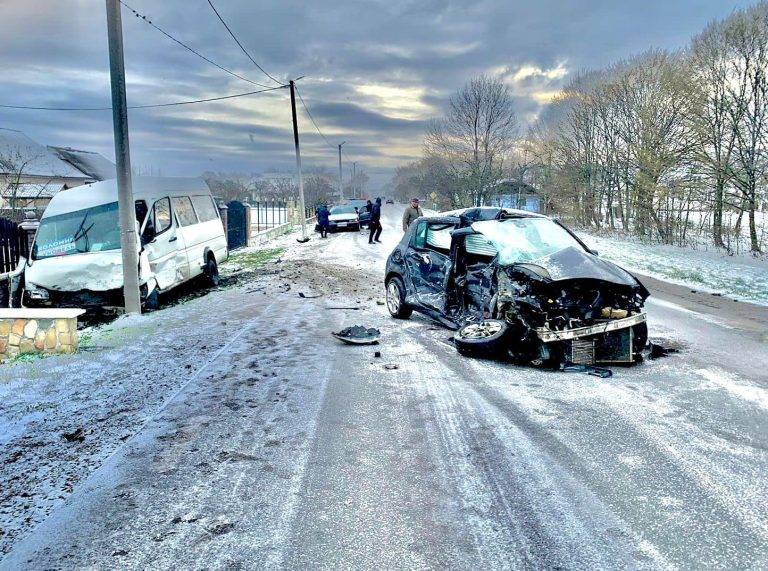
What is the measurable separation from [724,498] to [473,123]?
1732 inches

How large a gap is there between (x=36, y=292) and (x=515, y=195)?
4667 cm

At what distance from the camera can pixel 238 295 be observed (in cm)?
1105

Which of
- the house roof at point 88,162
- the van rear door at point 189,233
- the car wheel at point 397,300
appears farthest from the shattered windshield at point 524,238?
the house roof at point 88,162

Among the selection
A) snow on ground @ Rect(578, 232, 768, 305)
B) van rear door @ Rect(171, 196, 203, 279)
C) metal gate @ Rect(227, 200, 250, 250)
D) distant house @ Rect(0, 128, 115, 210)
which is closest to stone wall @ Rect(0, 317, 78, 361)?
van rear door @ Rect(171, 196, 203, 279)

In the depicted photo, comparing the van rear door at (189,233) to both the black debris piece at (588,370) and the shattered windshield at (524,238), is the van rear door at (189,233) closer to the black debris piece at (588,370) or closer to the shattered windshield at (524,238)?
the shattered windshield at (524,238)

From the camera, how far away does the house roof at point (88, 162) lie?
178 feet

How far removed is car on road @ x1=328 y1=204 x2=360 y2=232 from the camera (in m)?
29.6

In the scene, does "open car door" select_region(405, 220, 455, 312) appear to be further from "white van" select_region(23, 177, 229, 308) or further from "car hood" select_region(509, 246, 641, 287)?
"white van" select_region(23, 177, 229, 308)

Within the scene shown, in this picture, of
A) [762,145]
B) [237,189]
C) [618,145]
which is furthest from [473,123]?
[237,189]

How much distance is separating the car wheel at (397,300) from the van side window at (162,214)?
4.74m

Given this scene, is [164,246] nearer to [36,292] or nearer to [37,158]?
[36,292]

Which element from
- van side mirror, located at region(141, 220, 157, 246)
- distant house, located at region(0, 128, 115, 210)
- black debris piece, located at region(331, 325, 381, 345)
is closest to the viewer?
black debris piece, located at region(331, 325, 381, 345)

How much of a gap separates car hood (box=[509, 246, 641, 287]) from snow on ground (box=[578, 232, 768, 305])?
22.1 ft

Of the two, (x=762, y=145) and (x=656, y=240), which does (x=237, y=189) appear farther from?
(x=762, y=145)
